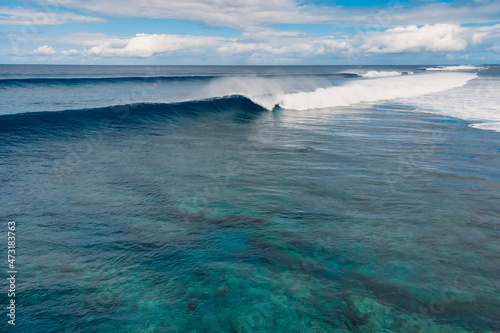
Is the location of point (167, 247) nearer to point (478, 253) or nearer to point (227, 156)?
point (478, 253)

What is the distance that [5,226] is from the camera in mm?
6633

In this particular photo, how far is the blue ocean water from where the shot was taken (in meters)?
4.47

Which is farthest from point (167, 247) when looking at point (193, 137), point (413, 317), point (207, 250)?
point (193, 137)

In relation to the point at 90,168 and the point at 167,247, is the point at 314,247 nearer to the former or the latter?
the point at 167,247

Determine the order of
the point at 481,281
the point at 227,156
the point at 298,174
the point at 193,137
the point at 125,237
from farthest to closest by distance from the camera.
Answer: the point at 193,137 < the point at 227,156 < the point at 298,174 < the point at 125,237 < the point at 481,281

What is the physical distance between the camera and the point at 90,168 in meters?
10.2

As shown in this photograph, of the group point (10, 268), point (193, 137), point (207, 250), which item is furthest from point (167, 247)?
point (193, 137)

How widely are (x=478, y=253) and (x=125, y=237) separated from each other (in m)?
6.24

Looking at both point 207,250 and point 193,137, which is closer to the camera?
point 207,250

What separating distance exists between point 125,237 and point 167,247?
36.3 inches

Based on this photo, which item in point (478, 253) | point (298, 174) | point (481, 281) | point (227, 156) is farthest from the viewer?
point (227, 156)

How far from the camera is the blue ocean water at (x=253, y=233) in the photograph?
14.7ft

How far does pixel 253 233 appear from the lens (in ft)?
21.2

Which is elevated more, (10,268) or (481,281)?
(10,268)
